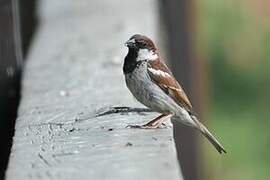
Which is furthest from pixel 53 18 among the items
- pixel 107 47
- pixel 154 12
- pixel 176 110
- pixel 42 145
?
pixel 42 145

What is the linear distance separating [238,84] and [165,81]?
5.50 m

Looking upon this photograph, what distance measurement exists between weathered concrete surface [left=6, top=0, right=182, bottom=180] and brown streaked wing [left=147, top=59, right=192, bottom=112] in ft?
0.47

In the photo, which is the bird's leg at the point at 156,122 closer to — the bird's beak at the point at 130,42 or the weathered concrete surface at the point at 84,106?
the weathered concrete surface at the point at 84,106

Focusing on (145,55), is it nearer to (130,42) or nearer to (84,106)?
(130,42)

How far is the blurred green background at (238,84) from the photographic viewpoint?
8.41 metres

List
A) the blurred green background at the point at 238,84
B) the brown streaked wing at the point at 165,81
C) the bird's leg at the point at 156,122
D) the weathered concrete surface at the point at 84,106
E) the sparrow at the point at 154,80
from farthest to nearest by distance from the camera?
the blurred green background at the point at 238,84
the brown streaked wing at the point at 165,81
the sparrow at the point at 154,80
the bird's leg at the point at 156,122
the weathered concrete surface at the point at 84,106

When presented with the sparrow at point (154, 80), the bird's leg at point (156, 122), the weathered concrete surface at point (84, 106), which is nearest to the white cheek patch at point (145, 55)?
the sparrow at point (154, 80)

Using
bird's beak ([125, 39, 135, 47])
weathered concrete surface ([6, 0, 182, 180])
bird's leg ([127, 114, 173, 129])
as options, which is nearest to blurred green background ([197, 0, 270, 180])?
weathered concrete surface ([6, 0, 182, 180])

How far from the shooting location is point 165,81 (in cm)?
425

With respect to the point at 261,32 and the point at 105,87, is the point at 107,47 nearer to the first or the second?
the point at 105,87

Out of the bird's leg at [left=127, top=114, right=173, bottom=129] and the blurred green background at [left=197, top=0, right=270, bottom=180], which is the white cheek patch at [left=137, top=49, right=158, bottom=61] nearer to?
the bird's leg at [left=127, top=114, right=173, bottom=129]

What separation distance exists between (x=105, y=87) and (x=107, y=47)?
1.11m

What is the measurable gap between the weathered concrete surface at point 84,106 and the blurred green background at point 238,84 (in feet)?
6.57

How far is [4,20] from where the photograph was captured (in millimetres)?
5383
